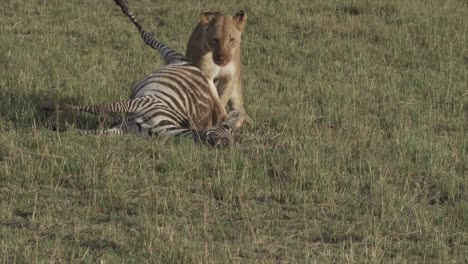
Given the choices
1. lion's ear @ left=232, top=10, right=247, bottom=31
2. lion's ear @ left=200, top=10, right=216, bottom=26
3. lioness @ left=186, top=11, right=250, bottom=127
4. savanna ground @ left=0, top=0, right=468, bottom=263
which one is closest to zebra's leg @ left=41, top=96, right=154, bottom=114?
savanna ground @ left=0, top=0, right=468, bottom=263

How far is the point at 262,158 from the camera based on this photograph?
7.44 metres

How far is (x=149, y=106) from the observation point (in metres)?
7.96

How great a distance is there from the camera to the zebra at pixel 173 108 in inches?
307

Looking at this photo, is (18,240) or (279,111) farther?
(279,111)

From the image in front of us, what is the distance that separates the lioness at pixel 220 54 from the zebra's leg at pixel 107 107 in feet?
2.94

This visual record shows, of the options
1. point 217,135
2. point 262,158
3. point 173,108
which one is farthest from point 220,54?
point 262,158

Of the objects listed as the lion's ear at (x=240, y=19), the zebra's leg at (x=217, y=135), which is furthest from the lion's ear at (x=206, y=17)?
the zebra's leg at (x=217, y=135)

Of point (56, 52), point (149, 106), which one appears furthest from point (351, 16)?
point (149, 106)

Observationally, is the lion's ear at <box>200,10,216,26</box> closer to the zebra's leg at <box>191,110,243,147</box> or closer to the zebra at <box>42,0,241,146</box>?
the zebra at <box>42,0,241,146</box>

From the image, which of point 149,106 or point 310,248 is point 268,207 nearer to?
point 310,248

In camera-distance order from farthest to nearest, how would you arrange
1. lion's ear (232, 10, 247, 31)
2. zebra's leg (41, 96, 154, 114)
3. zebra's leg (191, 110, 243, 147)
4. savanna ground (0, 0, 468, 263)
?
lion's ear (232, 10, 247, 31), zebra's leg (41, 96, 154, 114), zebra's leg (191, 110, 243, 147), savanna ground (0, 0, 468, 263)

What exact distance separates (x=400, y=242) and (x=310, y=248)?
517mm

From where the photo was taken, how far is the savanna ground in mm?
5762

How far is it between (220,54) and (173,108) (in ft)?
2.50
